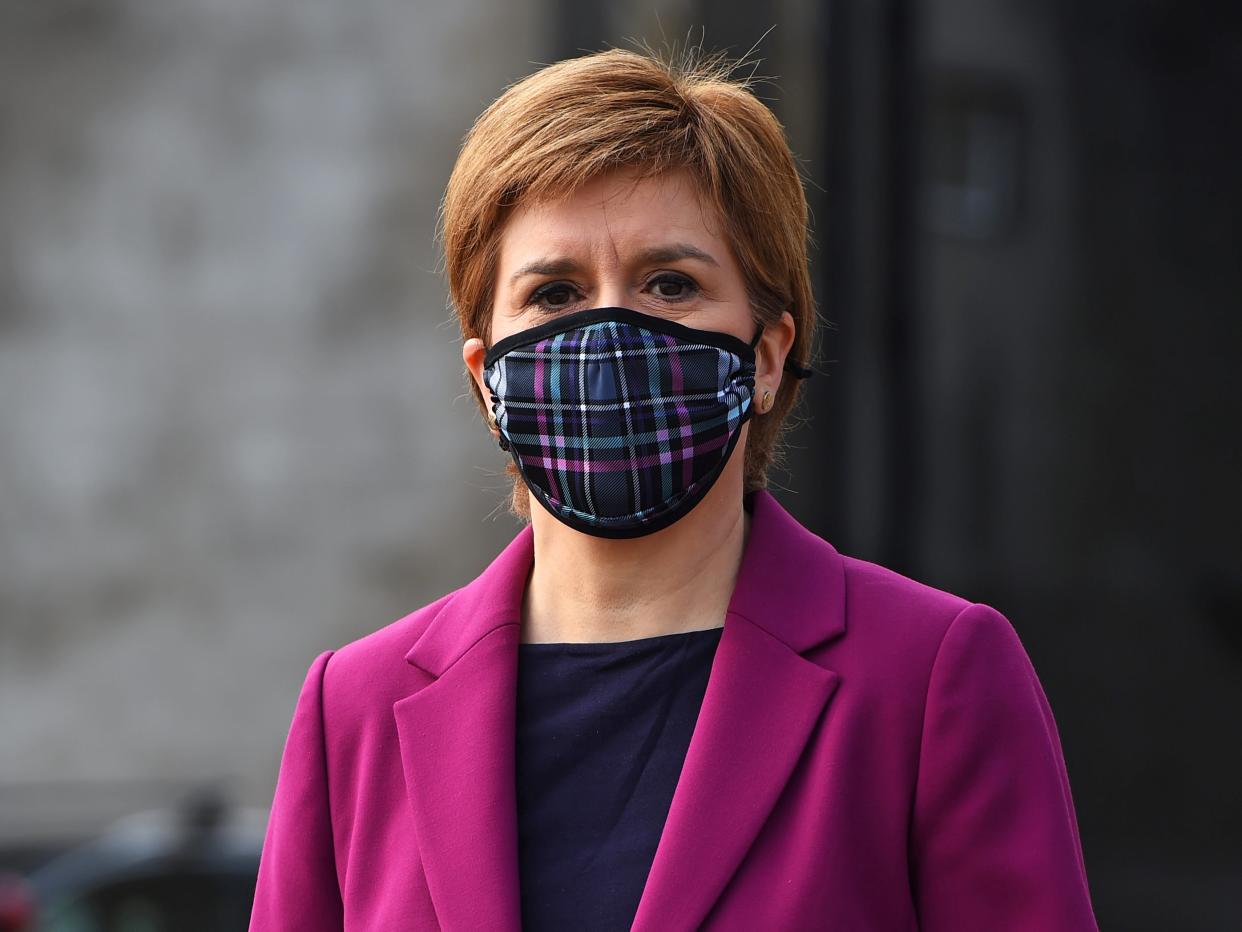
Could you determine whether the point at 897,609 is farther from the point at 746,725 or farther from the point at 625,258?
the point at 625,258

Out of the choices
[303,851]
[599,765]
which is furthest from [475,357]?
[303,851]

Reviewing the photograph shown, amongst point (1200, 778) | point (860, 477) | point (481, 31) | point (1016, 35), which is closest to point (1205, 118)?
point (1016, 35)

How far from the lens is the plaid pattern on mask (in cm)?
181

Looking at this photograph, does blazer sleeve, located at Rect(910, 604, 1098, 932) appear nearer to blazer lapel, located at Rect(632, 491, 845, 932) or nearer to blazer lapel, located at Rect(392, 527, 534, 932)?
blazer lapel, located at Rect(632, 491, 845, 932)

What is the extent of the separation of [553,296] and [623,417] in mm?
170

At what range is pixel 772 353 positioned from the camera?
1.97 metres

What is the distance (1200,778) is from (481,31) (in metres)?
4.43

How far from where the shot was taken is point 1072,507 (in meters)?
5.97

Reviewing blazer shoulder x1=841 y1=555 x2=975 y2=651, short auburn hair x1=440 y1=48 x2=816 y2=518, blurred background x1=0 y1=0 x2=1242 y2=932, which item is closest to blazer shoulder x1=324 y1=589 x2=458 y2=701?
short auburn hair x1=440 y1=48 x2=816 y2=518

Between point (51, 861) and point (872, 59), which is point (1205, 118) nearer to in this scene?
point (872, 59)

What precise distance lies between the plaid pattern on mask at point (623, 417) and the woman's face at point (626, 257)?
0.03 m

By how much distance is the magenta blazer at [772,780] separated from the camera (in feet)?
5.48

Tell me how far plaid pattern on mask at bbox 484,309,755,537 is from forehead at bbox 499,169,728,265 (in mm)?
83

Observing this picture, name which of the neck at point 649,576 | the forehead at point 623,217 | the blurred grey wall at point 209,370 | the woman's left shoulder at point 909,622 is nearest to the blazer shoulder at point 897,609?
the woman's left shoulder at point 909,622
